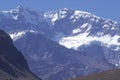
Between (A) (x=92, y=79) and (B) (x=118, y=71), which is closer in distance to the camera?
(A) (x=92, y=79)

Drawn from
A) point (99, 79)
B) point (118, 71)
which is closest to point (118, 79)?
point (99, 79)

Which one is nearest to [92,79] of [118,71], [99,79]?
[99,79]

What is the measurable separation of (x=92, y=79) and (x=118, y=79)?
179 inches

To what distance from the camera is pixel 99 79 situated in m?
87.4

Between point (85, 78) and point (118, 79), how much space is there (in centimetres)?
701

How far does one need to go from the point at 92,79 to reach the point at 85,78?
2862mm

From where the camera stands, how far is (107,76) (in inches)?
3558

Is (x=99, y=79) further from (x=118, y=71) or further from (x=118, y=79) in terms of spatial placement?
(x=118, y=71)

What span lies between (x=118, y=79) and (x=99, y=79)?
2.92m

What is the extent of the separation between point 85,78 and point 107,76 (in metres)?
3.85

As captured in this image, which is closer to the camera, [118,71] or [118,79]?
[118,79]

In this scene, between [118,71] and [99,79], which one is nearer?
[99,79]

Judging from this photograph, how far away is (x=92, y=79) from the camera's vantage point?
89.4m

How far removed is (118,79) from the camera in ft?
285
